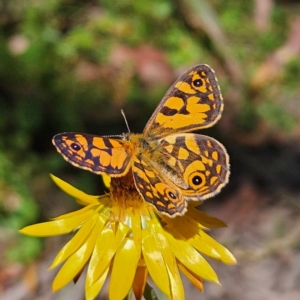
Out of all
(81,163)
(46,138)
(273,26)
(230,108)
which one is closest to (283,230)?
(230,108)

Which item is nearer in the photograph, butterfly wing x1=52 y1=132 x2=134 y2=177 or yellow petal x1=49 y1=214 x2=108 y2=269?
butterfly wing x1=52 y1=132 x2=134 y2=177

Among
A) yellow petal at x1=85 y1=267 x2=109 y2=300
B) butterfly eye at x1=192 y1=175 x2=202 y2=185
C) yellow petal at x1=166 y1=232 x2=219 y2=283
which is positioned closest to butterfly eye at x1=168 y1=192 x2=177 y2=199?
butterfly eye at x1=192 y1=175 x2=202 y2=185

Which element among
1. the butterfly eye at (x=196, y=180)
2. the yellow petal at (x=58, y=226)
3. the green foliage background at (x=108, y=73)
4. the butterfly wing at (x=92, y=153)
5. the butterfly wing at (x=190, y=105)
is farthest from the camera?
the green foliage background at (x=108, y=73)

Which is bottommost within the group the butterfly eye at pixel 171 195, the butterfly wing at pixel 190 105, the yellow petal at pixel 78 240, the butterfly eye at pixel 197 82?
the yellow petal at pixel 78 240

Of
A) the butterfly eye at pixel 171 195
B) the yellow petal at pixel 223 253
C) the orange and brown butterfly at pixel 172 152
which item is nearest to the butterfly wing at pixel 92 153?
the orange and brown butterfly at pixel 172 152

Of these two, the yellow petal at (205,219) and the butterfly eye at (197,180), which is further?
the yellow petal at (205,219)

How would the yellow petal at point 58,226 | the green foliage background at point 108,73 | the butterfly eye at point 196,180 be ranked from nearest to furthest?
1. the butterfly eye at point 196,180
2. the yellow petal at point 58,226
3. the green foliage background at point 108,73

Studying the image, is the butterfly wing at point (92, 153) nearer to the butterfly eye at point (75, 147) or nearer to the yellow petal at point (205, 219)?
the butterfly eye at point (75, 147)

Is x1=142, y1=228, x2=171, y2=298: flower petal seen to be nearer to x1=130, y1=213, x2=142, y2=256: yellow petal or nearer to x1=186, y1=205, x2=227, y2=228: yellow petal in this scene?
x1=130, y1=213, x2=142, y2=256: yellow petal
